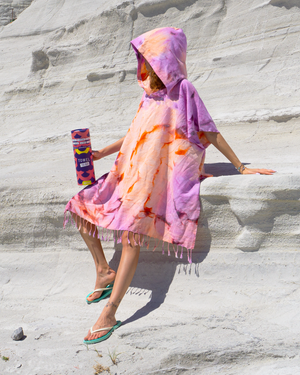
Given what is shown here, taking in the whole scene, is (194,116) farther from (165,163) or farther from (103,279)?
(103,279)

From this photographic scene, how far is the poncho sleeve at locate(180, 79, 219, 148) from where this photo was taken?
215 cm

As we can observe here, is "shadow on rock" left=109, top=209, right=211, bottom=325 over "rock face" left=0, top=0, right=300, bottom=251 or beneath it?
beneath

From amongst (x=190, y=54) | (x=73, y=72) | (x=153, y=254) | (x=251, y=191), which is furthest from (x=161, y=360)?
(x=73, y=72)

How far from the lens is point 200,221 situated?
7.62 feet

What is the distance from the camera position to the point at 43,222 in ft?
9.69

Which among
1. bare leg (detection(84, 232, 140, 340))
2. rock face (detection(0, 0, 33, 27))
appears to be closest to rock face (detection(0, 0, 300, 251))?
bare leg (detection(84, 232, 140, 340))

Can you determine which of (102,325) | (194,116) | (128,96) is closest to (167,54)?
(194,116)

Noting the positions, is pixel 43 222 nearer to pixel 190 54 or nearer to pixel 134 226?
pixel 134 226

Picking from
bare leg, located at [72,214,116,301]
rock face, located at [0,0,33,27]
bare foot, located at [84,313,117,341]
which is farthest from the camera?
rock face, located at [0,0,33,27]

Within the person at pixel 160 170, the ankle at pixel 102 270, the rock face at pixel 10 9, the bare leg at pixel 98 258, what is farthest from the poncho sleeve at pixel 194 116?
the rock face at pixel 10 9

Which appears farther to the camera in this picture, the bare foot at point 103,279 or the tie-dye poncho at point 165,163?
the bare foot at point 103,279

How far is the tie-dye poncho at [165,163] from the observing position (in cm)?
212

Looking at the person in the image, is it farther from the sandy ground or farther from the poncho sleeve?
the sandy ground

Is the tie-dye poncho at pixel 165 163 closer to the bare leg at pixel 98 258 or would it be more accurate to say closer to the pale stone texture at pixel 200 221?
the bare leg at pixel 98 258
